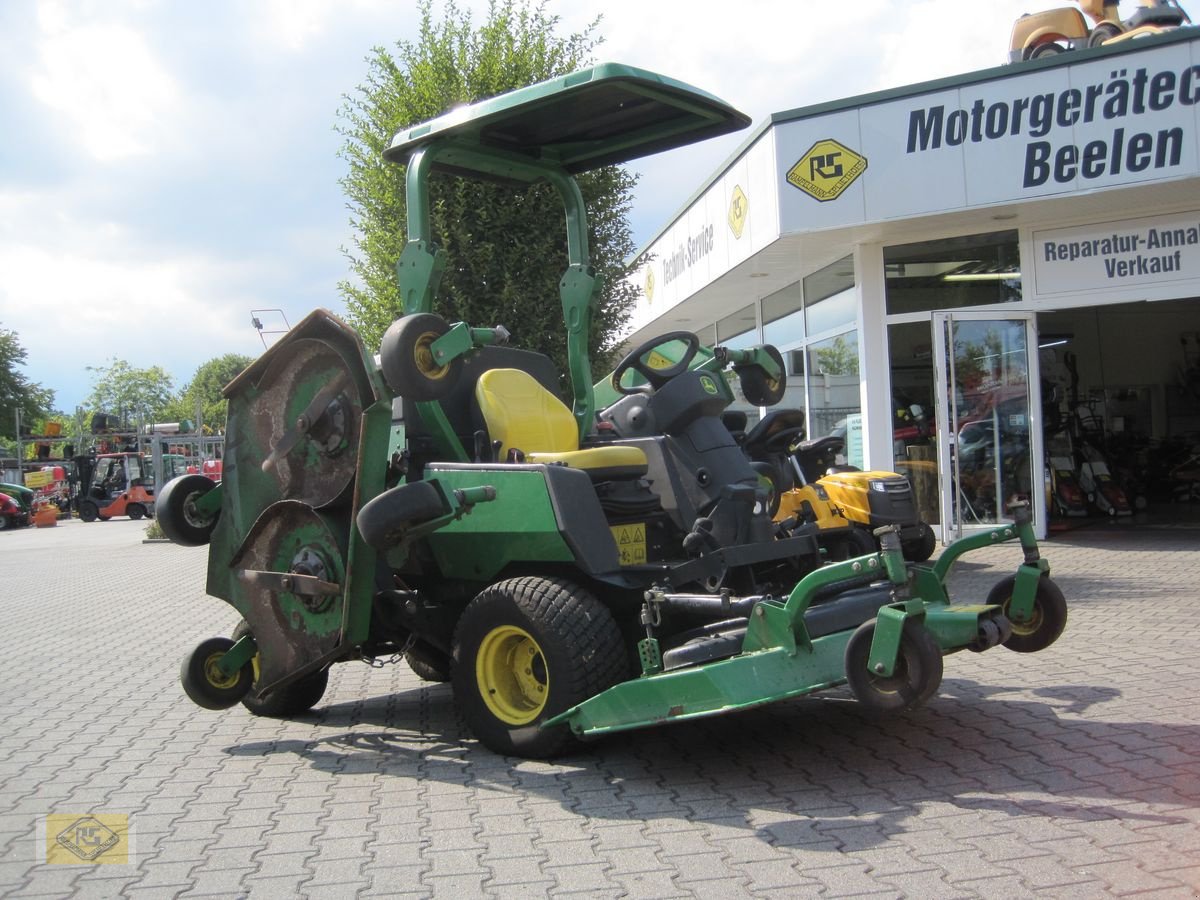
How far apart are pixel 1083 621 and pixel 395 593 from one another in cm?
489

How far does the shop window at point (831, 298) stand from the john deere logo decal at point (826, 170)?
4.86 feet

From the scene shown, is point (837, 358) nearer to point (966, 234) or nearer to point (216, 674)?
point (966, 234)

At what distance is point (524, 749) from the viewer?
4.50m

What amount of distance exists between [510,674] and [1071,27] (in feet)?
40.1

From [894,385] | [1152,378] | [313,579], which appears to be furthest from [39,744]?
[1152,378]

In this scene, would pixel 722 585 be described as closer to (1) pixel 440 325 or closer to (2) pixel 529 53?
(1) pixel 440 325

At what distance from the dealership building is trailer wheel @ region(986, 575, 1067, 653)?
7538 millimetres

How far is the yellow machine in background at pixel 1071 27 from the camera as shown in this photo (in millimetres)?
13086

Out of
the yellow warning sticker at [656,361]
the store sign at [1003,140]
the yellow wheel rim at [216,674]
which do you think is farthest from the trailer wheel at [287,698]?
the store sign at [1003,140]

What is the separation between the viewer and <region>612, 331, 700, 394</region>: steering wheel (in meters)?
5.43

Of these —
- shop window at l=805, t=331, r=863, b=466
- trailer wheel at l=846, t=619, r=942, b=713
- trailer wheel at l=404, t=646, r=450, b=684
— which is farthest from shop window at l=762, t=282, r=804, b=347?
trailer wheel at l=846, t=619, r=942, b=713

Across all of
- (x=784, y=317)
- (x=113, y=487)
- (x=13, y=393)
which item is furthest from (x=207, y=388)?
(x=784, y=317)

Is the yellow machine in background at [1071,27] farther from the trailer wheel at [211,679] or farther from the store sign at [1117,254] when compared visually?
the trailer wheel at [211,679]

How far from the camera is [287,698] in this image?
5691 millimetres
